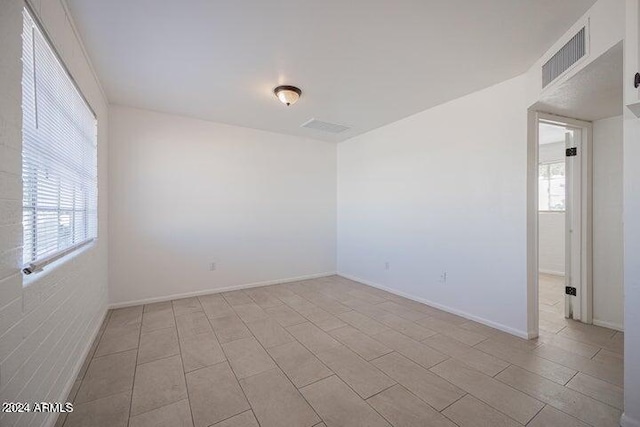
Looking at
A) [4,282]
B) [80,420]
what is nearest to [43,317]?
[4,282]

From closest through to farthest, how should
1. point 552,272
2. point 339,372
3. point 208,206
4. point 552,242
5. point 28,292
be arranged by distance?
point 28,292
point 339,372
point 208,206
point 552,272
point 552,242

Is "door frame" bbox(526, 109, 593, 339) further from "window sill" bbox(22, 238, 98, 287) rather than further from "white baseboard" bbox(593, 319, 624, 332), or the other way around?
"window sill" bbox(22, 238, 98, 287)

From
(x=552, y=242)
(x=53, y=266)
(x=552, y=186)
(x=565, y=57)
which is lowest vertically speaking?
(x=552, y=242)

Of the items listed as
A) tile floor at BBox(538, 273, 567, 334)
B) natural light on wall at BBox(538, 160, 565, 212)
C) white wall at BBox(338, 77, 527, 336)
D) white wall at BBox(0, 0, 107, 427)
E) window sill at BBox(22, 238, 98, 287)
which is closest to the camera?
white wall at BBox(0, 0, 107, 427)

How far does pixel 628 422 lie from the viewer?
4.99ft

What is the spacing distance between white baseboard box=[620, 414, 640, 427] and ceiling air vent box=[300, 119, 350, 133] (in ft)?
13.0

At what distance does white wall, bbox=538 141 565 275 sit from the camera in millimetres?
5250

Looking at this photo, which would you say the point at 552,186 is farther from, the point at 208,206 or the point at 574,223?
the point at 208,206

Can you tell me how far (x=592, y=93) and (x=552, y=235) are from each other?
4.24 m

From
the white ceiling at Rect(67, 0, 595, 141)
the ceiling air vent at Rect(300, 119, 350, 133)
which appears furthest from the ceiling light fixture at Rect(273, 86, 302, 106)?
the ceiling air vent at Rect(300, 119, 350, 133)

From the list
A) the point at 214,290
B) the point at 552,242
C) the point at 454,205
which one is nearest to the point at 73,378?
the point at 214,290

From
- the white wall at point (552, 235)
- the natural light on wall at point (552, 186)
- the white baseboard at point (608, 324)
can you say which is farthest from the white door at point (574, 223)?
the natural light on wall at point (552, 186)

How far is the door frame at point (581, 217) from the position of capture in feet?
8.59

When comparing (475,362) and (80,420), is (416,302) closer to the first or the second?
(475,362)
